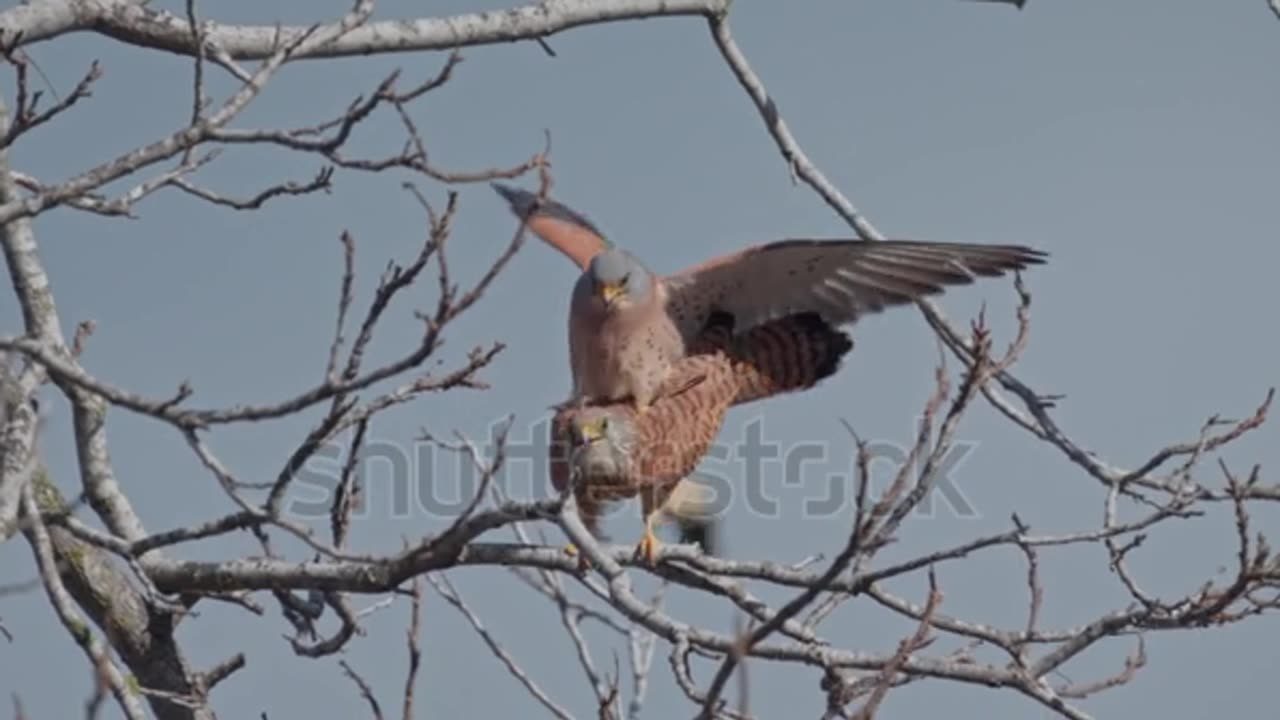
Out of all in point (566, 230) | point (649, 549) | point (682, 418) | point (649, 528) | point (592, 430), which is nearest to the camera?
point (649, 549)

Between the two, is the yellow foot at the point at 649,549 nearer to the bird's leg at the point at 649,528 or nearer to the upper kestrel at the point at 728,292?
the bird's leg at the point at 649,528

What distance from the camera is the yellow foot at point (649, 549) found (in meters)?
3.76

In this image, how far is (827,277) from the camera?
504 cm

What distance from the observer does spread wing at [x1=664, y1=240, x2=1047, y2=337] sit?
4.78 metres

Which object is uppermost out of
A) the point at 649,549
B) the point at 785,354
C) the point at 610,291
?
the point at 610,291

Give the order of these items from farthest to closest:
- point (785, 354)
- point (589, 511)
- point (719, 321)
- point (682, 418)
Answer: point (719, 321)
point (785, 354)
point (682, 418)
point (589, 511)

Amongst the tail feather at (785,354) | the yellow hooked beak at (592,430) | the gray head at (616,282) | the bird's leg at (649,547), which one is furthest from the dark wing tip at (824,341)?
the bird's leg at (649,547)

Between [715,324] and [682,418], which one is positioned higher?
[715,324]

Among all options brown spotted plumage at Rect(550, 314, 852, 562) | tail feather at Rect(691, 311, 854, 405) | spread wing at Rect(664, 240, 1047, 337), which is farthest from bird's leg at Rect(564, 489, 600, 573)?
spread wing at Rect(664, 240, 1047, 337)

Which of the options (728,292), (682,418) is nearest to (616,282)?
(728,292)

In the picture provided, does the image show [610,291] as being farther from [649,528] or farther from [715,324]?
[649,528]

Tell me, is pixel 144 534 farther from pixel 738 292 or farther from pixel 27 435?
pixel 738 292

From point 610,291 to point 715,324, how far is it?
1.30 ft

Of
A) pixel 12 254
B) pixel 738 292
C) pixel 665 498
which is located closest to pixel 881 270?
pixel 738 292
